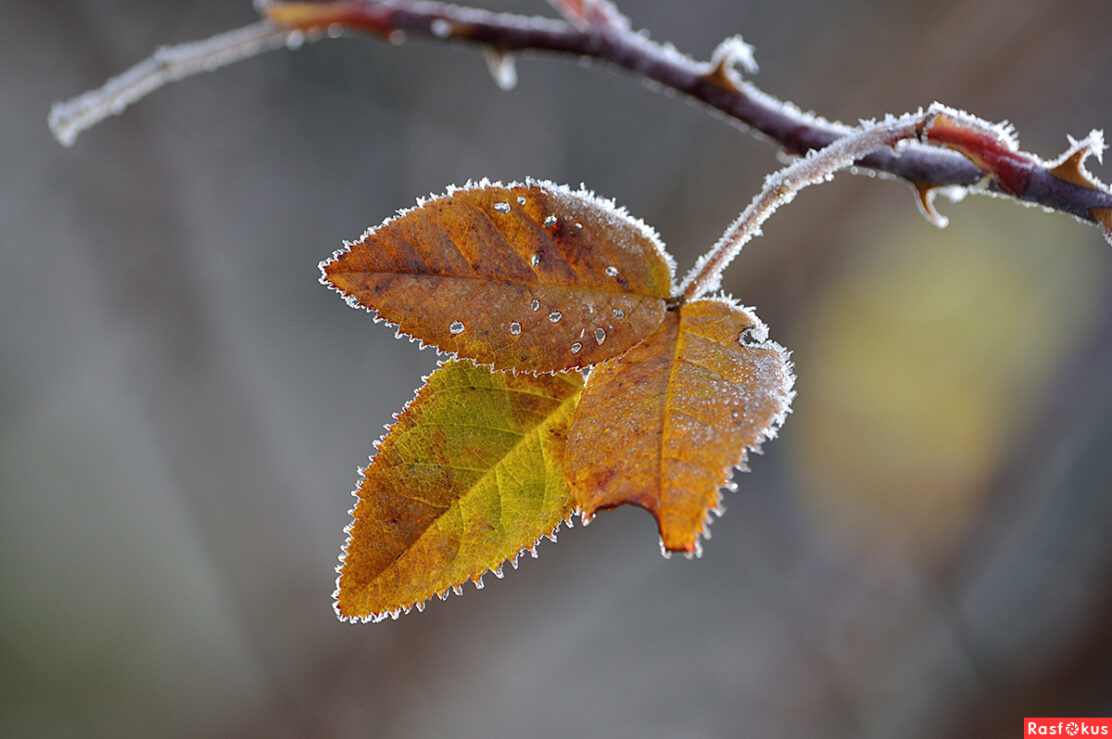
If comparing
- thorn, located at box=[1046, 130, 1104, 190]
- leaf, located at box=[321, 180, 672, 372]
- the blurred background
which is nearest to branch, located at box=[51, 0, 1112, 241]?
thorn, located at box=[1046, 130, 1104, 190]

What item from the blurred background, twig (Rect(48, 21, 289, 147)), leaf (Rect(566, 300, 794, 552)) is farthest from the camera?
the blurred background

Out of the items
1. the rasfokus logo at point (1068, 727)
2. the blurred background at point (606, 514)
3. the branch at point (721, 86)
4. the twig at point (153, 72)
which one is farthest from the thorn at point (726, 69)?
the rasfokus logo at point (1068, 727)

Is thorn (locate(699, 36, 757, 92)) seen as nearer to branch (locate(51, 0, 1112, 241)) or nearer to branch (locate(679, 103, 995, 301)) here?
branch (locate(51, 0, 1112, 241))

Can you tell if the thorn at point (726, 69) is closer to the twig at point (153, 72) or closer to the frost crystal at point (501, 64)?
the frost crystal at point (501, 64)

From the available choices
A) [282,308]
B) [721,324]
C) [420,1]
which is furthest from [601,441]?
[282,308]

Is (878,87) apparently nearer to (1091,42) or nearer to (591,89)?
(1091,42)

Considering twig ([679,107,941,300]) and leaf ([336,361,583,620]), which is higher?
twig ([679,107,941,300])
